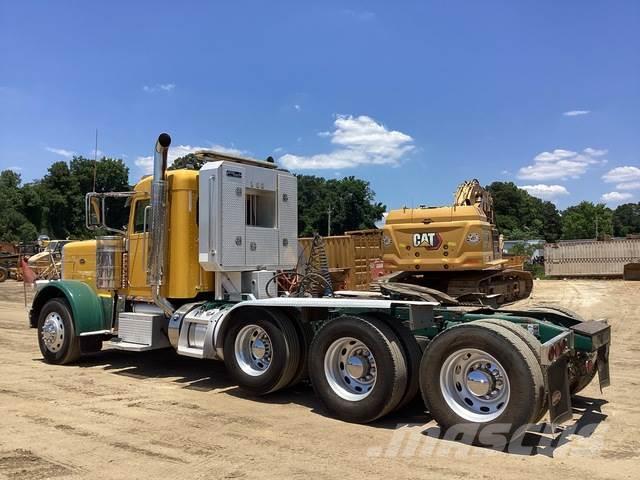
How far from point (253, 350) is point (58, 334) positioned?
404cm

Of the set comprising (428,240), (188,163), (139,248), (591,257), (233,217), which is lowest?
(591,257)

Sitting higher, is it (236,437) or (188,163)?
(188,163)

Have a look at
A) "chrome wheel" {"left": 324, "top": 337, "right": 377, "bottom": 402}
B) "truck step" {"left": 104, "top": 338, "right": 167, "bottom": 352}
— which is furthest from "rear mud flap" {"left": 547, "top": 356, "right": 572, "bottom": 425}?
"truck step" {"left": 104, "top": 338, "right": 167, "bottom": 352}

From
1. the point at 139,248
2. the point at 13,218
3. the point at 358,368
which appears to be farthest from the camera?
the point at 13,218

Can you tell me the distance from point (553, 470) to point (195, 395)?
4501mm

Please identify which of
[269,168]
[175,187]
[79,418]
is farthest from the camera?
[269,168]

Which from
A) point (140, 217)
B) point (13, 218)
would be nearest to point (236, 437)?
point (140, 217)

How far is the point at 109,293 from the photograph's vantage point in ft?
31.7

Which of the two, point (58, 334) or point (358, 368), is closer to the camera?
point (358, 368)

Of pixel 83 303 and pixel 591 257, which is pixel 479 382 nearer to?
pixel 83 303

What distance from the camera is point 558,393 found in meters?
5.38

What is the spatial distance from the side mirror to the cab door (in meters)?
0.55

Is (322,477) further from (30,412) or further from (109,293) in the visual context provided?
(109,293)

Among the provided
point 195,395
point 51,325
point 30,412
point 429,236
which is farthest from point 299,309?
point 429,236
